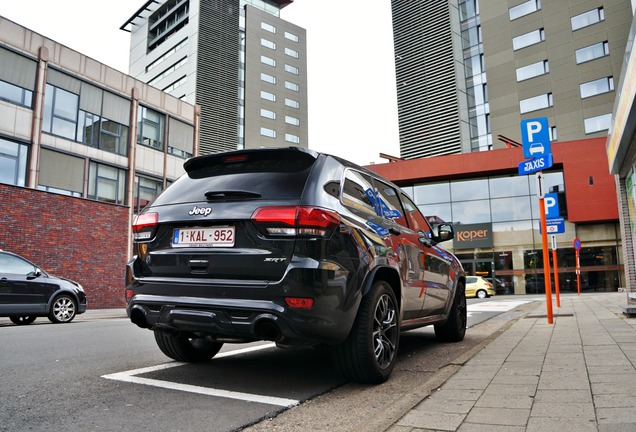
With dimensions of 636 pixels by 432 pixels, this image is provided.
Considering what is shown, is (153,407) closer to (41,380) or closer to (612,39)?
(41,380)

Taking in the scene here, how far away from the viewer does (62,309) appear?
1071cm

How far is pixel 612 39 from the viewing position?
3403cm

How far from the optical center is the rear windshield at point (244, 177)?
3601 mm

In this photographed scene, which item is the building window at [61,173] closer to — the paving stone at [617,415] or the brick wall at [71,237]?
the brick wall at [71,237]

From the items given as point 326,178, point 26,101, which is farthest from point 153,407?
point 26,101

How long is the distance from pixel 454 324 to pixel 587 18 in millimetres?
37125

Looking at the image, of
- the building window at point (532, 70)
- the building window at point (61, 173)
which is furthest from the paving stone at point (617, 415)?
the building window at point (532, 70)

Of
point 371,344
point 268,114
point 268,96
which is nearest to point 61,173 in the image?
point 371,344

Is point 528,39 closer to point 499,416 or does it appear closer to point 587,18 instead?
point 587,18

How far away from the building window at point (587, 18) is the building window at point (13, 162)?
36.0 metres

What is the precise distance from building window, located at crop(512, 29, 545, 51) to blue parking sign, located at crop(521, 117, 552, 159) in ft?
111

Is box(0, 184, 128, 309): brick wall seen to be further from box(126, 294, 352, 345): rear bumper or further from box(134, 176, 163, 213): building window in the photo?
box(126, 294, 352, 345): rear bumper

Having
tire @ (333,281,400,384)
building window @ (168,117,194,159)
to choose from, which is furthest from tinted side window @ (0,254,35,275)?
building window @ (168,117,194,159)

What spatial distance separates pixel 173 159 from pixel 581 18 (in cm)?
3022
